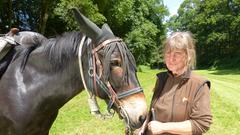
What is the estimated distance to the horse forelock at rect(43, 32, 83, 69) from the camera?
3.37m

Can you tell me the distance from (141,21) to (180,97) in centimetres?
3788

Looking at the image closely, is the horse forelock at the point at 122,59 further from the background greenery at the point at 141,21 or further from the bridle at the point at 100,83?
the background greenery at the point at 141,21

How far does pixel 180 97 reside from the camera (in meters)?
2.87

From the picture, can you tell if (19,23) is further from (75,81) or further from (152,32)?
(75,81)

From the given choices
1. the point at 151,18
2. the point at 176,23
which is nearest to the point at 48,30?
the point at 151,18

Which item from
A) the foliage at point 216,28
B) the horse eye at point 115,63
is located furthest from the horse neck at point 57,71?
the foliage at point 216,28

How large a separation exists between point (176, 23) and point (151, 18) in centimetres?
4007

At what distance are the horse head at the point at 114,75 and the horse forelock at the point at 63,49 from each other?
237 millimetres

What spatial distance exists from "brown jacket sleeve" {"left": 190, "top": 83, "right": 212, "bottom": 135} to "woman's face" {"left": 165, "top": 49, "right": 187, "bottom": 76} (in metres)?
0.24

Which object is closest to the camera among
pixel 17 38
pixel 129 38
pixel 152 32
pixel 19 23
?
pixel 17 38

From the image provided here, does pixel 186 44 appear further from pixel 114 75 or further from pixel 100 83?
pixel 100 83

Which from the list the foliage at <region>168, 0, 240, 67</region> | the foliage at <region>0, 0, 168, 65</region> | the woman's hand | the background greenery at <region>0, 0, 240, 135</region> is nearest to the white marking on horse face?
the background greenery at <region>0, 0, 240, 135</region>

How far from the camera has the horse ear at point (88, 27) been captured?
3.04 meters

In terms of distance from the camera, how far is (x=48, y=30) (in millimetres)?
27797
